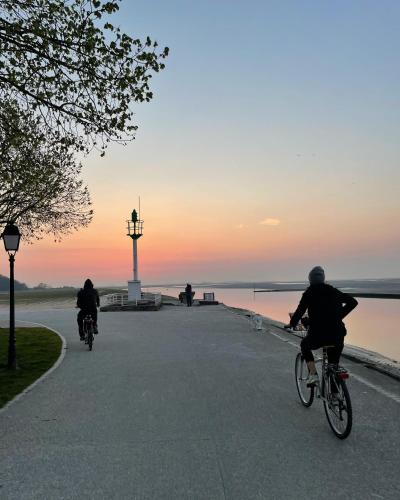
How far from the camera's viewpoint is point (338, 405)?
5.39 m

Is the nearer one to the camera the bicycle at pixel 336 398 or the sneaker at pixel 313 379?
the bicycle at pixel 336 398

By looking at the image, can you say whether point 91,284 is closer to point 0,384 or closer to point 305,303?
point 0,384

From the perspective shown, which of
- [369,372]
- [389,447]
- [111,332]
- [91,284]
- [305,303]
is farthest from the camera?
[111,332]

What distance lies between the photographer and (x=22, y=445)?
5273 mm

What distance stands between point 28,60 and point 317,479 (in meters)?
9.00

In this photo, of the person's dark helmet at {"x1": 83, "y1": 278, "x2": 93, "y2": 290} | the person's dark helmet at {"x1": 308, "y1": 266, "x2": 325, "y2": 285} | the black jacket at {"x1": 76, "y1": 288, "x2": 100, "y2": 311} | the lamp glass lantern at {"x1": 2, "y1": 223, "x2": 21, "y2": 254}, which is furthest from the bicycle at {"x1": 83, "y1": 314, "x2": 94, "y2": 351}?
the person's dark helmet at {"x1": 308, "y1": 266, "x2": 325, "y2": 285}

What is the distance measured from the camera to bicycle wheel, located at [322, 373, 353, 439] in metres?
5.13

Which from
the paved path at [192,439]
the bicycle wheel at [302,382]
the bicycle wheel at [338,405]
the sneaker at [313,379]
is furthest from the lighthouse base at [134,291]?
the bicycle wheel at [338,405]

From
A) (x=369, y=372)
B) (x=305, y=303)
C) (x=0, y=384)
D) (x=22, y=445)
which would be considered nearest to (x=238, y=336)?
(x=369, y=372)

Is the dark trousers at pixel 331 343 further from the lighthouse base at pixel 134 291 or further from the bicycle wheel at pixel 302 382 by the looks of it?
the lighthouse base at pixel 134 291

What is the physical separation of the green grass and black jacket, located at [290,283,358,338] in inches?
202

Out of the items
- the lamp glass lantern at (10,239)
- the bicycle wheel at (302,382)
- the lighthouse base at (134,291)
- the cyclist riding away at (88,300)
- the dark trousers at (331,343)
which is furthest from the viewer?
the lighthouse base at (134,291)

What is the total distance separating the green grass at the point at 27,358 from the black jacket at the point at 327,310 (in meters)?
5.12

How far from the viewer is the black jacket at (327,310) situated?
583cm
